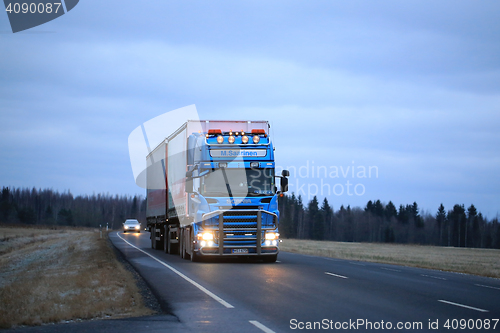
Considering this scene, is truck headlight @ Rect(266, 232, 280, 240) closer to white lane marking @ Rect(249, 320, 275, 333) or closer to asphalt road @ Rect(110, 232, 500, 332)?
asphalt road @ Rect(110, 232, 500, 332)

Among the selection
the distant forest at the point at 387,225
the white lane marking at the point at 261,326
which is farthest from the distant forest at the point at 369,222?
the white lane marking at the point at 261,326

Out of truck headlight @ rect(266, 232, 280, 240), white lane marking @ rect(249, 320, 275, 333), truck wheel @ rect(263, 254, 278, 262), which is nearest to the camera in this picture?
white lane marking @ rect(249, 320, 275, 333)

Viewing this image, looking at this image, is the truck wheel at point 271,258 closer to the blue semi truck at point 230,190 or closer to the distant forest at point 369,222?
the blue semi truck at point 230,190

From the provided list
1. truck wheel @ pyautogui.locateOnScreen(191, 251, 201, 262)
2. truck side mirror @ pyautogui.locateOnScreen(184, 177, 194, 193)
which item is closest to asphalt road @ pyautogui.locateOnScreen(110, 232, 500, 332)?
truck wheel @ pyautogui.locateOnScreen(191, 251, 201, 262)

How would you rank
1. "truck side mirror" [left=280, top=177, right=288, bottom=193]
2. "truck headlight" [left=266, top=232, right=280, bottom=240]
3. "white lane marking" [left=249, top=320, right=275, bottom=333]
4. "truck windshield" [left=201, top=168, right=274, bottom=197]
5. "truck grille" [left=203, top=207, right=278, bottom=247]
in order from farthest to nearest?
"truck side mirror" [left=280, top=177, right=288, bottom=193], "truck headlight" [left=266, top=232, right=280, bottom=240], "truck windshield" [left=201, top=168, right=274, bottom=197], "truck grille" [left=203, top=207, right=278, bottom=247], "white lane marking" [left=249, top=320, right=275, bottom=333]

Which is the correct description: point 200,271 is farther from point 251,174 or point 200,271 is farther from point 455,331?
point 455,331

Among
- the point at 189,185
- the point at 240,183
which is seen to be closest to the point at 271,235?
the point at 240,183

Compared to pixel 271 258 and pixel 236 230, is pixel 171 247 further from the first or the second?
pixel 236 230

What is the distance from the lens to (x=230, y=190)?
19938 millimetres

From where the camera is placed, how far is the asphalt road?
336 inches

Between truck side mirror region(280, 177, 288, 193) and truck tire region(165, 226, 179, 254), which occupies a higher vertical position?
truck side mirror region(280, 177, 288, 193)

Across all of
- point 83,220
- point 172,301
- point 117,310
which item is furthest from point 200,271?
point 83,220

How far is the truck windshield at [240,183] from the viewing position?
19922 millimetres

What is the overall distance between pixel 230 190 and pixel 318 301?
9558 mm
